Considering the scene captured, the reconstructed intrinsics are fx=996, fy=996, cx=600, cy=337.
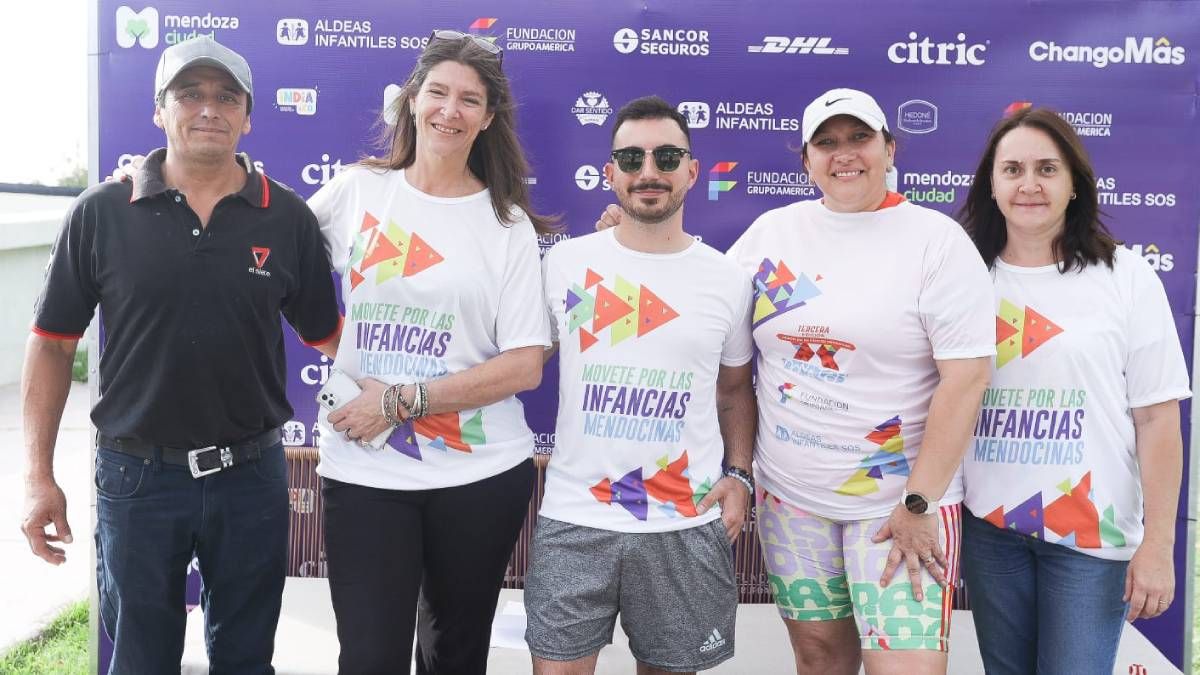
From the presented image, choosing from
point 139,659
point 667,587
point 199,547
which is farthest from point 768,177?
point 139,659

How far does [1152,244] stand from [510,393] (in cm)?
233

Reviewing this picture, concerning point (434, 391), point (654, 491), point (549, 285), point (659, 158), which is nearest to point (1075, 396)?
point (654, 491)

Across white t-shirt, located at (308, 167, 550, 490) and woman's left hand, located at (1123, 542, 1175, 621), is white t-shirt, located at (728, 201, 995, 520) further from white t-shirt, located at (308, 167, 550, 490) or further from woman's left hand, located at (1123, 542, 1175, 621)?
white t-shirt, located at (308, 167, 550, 490)

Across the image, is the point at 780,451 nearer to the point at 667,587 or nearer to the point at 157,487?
the point at 667,587

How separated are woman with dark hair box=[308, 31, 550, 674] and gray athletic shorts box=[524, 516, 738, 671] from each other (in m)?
0.18

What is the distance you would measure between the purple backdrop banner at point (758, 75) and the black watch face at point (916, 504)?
54.6 inches

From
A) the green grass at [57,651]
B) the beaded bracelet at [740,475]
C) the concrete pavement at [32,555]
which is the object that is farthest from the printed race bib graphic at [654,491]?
the green grass at [57,651]

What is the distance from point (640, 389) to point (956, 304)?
0.75 m

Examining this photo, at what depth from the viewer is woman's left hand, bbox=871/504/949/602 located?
2311mm

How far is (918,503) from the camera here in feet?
7.50

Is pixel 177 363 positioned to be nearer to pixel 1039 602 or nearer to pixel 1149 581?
pixel 1039 602

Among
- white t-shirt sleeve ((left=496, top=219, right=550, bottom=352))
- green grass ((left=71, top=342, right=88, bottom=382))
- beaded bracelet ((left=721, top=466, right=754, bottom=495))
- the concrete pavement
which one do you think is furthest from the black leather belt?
green grass ((left=71, top=342, right=88, bottom=382))

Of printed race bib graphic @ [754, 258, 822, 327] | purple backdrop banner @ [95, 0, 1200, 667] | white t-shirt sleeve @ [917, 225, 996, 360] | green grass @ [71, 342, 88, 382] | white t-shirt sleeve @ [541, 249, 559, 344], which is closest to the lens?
white t-shirt sleeve @ [917, 225, 996, 360]

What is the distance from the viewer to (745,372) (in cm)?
256
